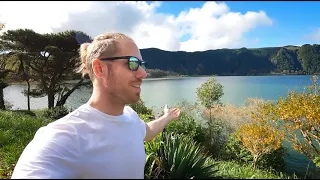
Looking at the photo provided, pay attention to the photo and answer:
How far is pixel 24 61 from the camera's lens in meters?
26.8

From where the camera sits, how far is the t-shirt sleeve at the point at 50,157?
4.62ft

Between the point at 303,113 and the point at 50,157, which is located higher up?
the point at 50,157

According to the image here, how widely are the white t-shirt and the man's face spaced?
145 millimetres

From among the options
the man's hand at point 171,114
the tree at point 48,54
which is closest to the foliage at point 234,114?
the tree at point 48,54

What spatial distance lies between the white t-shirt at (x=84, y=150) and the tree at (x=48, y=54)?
2264 centimetres

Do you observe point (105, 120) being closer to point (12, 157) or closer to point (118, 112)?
point (118, 112)

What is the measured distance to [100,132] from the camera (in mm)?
1660

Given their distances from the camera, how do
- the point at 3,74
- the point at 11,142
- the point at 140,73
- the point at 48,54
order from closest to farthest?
1. the point at 140,73
2. the point at 11,142
3. the point at 3,74
4. the point at 48,54

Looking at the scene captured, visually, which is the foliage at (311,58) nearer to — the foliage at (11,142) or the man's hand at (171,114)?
the foliage at (11,142)

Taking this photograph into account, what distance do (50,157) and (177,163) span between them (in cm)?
173

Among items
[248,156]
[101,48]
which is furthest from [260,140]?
[101,48]

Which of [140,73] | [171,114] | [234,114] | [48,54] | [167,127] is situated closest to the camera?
[140,73]

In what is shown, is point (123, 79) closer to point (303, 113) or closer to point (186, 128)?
point (303, 113)

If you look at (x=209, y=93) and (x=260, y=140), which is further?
(x=209, y=93)
